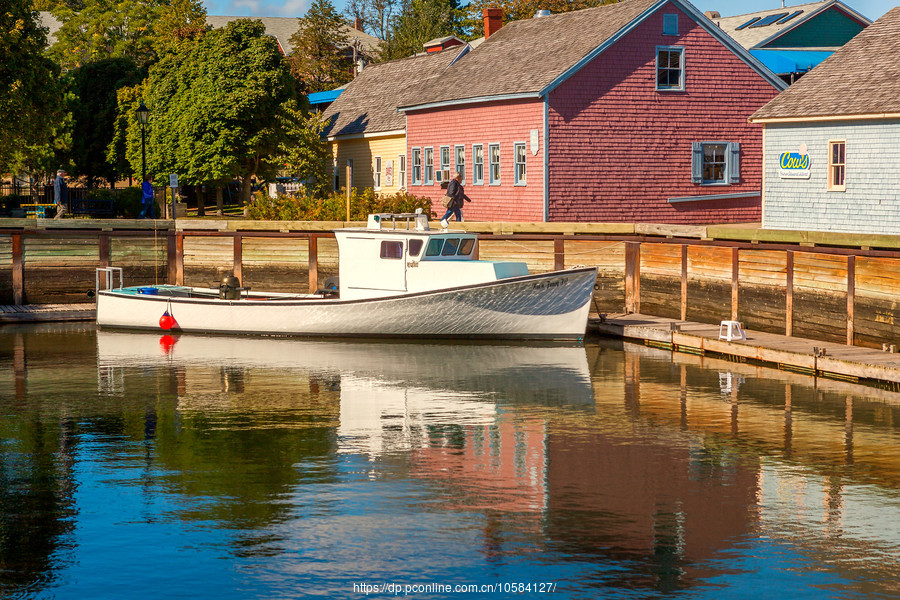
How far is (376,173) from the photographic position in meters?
48.9

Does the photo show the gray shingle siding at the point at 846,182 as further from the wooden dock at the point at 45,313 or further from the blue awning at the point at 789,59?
the wooden dock at the point at 45,313

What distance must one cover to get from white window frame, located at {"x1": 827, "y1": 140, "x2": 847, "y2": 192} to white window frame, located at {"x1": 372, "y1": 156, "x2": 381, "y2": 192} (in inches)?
835

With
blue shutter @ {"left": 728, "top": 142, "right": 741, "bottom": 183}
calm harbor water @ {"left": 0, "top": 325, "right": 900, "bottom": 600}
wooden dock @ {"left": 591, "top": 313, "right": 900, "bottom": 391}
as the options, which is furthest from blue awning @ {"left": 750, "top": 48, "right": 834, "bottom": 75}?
calm harbor water @ {"left": 0, "top": 325, "right": 900, "bottom": 600}

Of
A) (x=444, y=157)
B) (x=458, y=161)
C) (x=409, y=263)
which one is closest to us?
(x=409, y=263)

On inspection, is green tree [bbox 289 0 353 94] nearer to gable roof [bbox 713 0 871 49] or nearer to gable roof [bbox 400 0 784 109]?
gable roof [bbox 713 0 871 49]

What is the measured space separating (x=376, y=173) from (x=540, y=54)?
1214 centimetres

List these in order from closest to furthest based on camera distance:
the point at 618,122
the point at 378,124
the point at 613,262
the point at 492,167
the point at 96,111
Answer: the point at 613,262
the point at 618,122
the point at 492,167
the point at 378,124
the point at 96,111

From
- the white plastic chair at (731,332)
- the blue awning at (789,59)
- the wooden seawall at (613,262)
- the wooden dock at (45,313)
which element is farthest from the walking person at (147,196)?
the blue awning at (789,59)

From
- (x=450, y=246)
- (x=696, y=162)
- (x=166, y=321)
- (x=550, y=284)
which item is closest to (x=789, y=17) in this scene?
(x=696, y=162)

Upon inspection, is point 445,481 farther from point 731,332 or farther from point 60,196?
point 60,196

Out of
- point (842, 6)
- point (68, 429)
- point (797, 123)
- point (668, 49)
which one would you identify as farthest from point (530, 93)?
point (842, 6)

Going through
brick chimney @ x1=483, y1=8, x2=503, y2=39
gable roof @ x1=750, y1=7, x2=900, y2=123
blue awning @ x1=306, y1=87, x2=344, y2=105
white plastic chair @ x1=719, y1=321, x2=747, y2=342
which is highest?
brick chimney @ x1=483, y1=8, x2=503, y2=39

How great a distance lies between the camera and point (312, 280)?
32.9 meters

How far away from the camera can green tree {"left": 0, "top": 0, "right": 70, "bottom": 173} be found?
114 ft
